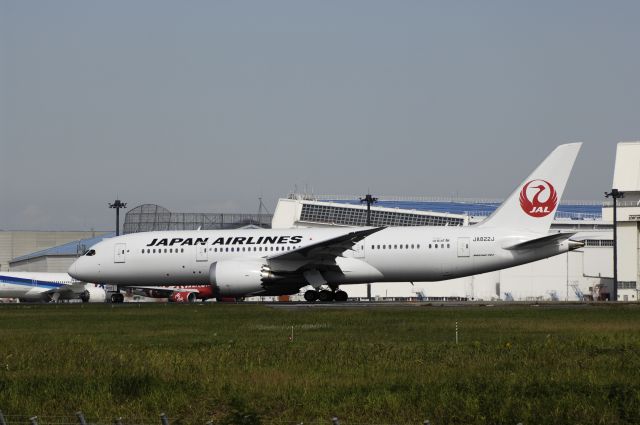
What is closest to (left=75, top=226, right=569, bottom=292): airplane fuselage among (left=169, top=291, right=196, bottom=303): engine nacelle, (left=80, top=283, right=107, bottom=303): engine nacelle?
(left=169, top=291, right=196, bottom=303): engine nacelle

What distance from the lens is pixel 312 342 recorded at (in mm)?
25938

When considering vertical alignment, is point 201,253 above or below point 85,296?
above

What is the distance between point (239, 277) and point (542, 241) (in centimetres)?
1485

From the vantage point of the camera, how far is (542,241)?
50.3 meters

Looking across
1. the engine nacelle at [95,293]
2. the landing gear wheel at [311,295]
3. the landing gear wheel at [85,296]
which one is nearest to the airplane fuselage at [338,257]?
the landing gear wheel at [311,295]

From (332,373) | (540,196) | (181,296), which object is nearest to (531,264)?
(181,296)

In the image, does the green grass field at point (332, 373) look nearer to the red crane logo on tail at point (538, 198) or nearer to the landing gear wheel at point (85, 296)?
the red crane logo on tail at point (538, 198)

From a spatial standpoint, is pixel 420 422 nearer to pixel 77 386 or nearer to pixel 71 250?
→ pixel 77 386

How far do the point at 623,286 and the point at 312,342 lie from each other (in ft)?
206

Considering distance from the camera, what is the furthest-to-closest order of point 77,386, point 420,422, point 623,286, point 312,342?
point 623,286, point 312,342, point 77,386, point 420,422

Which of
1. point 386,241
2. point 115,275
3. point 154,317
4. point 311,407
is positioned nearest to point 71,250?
point 115,275

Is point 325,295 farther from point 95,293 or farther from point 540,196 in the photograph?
point 95,293

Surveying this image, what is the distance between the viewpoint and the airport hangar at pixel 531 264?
3322 inches

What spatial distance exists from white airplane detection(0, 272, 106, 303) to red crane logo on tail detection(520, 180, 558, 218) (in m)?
42.1
